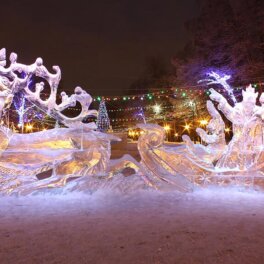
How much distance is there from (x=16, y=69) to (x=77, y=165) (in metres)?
2.53

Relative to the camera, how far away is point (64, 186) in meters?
7.05

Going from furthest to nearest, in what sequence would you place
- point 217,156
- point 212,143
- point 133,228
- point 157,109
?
point 157,109
point 212,143
point 217,156
point 133,228

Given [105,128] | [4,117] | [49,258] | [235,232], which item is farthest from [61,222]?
[105,128]

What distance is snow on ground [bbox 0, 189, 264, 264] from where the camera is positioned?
3670 millimetres

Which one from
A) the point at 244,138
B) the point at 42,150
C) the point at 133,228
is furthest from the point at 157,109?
the point at 133,228

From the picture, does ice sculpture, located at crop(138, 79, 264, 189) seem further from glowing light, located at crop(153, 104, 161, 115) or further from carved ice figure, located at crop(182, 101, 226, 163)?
glowing light, located at crop(153, 104, 161, 115)

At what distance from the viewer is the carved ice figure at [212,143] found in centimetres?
789

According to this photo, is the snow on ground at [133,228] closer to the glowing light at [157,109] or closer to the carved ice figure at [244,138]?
the carved ice figure at [244,138]

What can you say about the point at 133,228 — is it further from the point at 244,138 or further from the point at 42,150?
the point at 244,138

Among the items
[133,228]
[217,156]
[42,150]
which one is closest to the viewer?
[133,228]

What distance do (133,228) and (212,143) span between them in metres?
4.14

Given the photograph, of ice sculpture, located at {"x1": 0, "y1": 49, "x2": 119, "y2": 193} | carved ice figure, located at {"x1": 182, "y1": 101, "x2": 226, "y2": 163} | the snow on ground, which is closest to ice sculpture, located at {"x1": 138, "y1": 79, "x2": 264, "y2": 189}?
carved ice figure, located at {"x1": 182, "y1": 101, "x2": 226, "y2": 163}

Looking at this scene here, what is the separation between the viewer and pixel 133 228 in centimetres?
467

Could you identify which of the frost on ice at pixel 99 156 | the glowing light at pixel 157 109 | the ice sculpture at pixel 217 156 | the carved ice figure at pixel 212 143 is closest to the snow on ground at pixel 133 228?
the frost on ice at pixel 99 156
